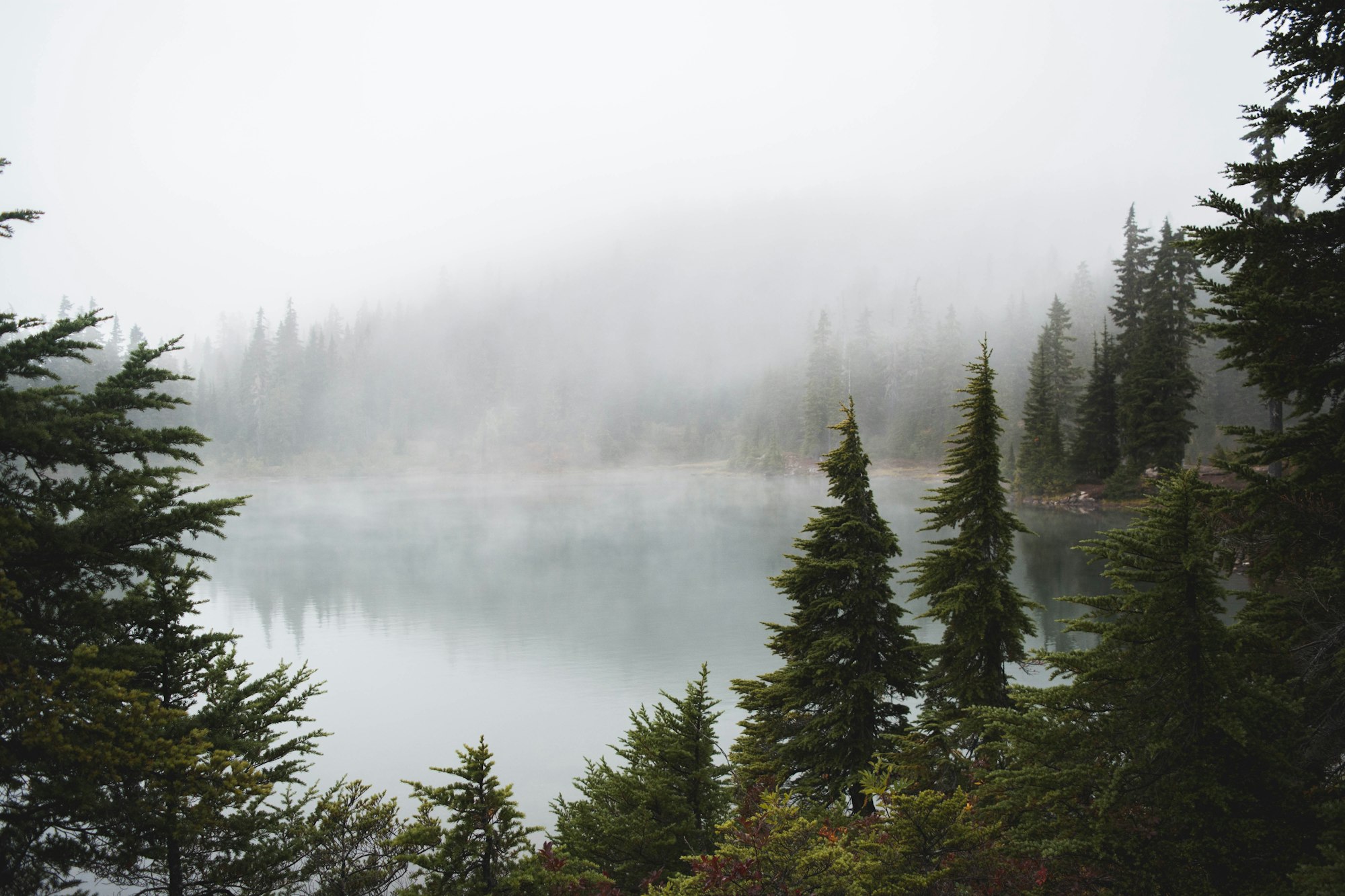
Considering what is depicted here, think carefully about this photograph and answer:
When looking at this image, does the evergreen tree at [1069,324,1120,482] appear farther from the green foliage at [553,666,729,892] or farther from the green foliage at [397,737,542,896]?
the green foliage at [397,737,542,896]

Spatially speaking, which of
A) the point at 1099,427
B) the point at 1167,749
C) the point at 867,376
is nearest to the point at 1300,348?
the point at 1167,749

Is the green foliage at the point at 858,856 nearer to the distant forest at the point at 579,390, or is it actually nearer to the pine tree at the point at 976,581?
the pine tree at the point at 976,581

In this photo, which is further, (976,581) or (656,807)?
(976,581)

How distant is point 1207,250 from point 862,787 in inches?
260

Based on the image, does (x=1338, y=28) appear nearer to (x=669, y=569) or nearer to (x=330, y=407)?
(x=669, y=569)

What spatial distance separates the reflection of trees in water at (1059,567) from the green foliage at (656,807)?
1697cm

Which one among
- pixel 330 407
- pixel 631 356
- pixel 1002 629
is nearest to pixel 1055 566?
pixel 1002 629

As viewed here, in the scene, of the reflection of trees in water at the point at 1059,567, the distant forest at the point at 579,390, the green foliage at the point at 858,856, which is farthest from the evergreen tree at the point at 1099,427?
the green foliage at the point at 858,856

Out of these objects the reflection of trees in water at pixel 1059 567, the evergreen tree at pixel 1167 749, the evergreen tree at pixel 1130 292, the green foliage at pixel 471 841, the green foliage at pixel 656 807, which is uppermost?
the evergreen tree at pixel 1130 292

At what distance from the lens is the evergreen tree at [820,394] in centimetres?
9900

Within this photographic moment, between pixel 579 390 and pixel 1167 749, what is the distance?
14877cm

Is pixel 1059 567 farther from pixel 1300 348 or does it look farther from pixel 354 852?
pixel 354 852

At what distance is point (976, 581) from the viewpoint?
1224 centimetres

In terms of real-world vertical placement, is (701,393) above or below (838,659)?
above
